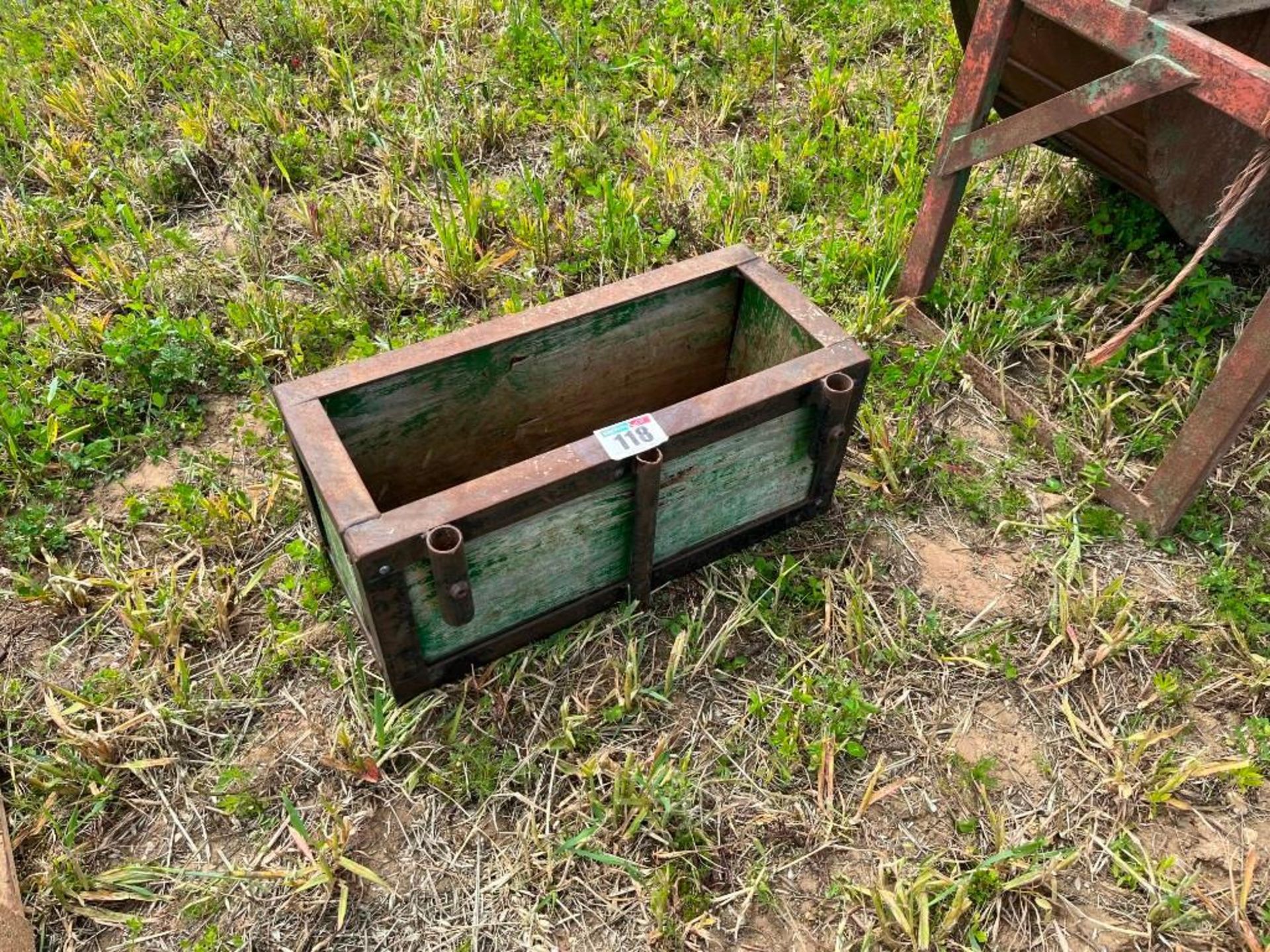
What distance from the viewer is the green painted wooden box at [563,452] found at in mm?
1972

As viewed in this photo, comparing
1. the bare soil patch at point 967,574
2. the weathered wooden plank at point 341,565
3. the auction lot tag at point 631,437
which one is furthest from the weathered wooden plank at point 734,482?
the weathered wooden plank at point 341,565

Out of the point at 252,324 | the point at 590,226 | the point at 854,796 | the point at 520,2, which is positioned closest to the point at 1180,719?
the point at 854,796

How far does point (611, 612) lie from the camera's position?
2.50m

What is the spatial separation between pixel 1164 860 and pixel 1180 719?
40 cm

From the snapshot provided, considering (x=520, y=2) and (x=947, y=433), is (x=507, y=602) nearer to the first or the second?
(x=947, y=433)

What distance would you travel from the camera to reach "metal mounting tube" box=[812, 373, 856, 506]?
7.32 feet

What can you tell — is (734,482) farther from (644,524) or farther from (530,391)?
(530,391)

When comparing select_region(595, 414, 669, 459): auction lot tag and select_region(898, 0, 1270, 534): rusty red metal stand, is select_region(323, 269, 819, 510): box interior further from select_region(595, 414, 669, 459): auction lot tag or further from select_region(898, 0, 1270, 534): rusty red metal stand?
select_region(898, 0, 1270, 534): rusty red metal stand

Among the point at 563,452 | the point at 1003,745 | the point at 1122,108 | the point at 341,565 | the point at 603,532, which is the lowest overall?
the point at 1003,745

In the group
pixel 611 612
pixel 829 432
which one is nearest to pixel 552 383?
pixel 611 612

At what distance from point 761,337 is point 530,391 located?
63 cm

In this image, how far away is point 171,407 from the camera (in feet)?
9.99

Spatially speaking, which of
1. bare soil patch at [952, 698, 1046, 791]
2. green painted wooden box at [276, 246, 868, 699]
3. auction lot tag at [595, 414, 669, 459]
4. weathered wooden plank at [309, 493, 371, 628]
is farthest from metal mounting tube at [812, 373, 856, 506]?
weathered wooden plank at [309, 493, 371, 628]

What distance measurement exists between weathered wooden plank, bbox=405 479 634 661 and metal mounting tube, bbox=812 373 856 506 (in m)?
0.50
